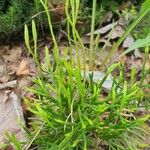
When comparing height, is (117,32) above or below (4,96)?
above

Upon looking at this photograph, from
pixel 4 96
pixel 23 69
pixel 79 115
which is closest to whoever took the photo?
pixel 79 115

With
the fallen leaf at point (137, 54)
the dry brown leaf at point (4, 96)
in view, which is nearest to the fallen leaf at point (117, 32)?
the fallen leaf at point (137, 54)

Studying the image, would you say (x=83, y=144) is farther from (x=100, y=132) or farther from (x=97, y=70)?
(x=97, y=70)

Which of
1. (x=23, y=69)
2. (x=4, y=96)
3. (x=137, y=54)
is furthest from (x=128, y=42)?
(x=4, y=96)

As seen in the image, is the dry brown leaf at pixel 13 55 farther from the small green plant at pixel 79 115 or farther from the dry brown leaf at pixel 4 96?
the small green plant at pixel 79 115

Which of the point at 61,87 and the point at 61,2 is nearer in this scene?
the point at 61,87

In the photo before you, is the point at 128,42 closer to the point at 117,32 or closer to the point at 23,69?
the point at 117,32

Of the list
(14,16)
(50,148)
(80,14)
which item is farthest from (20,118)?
(80,14)

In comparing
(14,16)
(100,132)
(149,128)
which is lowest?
(149,128)

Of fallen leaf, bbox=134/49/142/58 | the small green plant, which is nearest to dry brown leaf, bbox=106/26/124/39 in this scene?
fallen leaf, bbox=134/49/142/58

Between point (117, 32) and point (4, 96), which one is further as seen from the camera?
point (117, 32)
